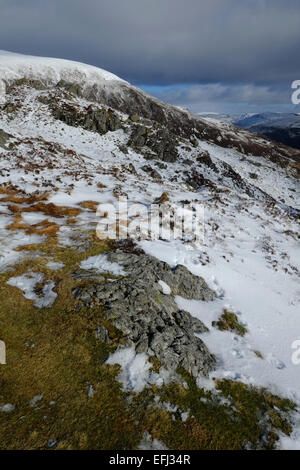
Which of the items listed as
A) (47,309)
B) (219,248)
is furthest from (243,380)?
(219,248)

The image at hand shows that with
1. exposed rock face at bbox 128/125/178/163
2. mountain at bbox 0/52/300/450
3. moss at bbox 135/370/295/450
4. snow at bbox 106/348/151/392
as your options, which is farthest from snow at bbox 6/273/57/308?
exposed rock face at bbox 128/125/178/163

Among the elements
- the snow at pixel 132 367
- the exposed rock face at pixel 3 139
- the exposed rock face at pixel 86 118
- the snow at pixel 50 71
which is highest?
the snow at pixel 50 71

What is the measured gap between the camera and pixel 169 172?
42906 mm

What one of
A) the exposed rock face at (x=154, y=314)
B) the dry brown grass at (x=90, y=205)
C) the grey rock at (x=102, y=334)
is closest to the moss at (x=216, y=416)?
the exposed rock face at (x=154, y=314)

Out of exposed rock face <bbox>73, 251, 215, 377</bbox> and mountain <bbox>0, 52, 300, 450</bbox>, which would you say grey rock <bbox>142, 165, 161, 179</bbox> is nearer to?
mountain <bbox>0, 52, 300, 450</bbox>

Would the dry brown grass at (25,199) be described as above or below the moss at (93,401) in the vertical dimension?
above

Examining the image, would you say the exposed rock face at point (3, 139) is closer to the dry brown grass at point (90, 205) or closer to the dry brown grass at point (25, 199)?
the dry brown grass at point (25, 199)

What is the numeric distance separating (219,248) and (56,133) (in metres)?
38.4

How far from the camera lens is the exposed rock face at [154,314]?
312 inches

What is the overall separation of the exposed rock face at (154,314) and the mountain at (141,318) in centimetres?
4

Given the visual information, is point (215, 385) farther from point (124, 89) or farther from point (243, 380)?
point (124, 89)

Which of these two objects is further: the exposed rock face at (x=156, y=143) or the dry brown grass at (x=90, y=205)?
the exposed rock face at (x=156, y=143)

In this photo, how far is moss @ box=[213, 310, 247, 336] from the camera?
34.0 ft
